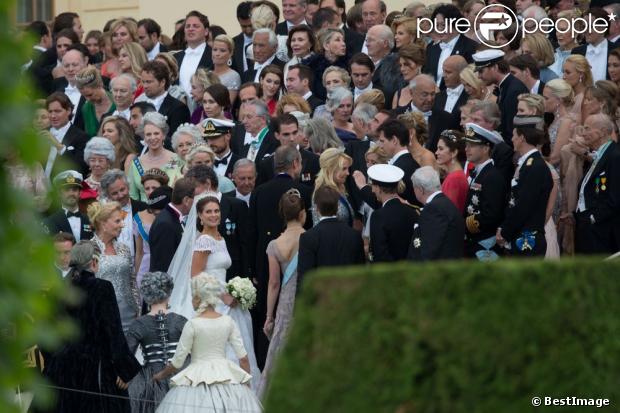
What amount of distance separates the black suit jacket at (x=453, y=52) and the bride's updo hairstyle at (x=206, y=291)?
5.04m

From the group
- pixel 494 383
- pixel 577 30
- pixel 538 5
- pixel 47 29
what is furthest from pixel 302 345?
pixel 47 29

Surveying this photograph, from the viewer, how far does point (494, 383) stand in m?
5.11

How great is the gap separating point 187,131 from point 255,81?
7.74 feet

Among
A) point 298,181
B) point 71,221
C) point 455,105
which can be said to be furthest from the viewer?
point 455,105

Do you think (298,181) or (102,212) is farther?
(298,181)

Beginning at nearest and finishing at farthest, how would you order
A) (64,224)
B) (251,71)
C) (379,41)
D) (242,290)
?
1. (242,290)
2. (64,224)
3. (379,41)
4. (251,71)

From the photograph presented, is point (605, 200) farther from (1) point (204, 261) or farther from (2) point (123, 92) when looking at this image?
(2) point (123, 92)

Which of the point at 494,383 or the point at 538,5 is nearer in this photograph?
the point at 494,383

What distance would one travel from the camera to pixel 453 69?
48.1 ft

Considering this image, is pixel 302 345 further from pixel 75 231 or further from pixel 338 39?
pixel 338 39

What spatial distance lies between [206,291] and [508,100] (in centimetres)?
383
